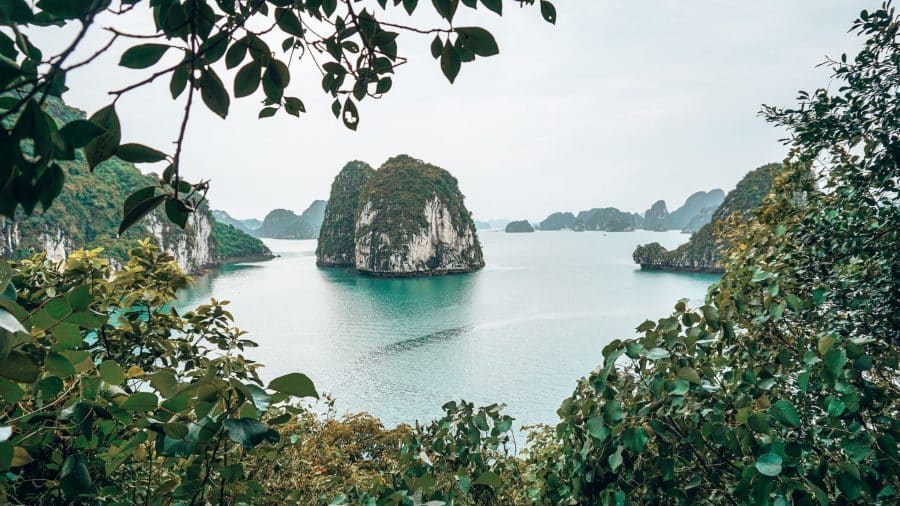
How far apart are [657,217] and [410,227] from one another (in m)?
136

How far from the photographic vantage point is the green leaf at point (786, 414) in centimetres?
111

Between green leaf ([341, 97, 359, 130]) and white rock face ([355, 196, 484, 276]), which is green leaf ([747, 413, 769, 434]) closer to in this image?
green leaf ([341, 97, 359, 130])

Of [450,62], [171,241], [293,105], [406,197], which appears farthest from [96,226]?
[450,62]

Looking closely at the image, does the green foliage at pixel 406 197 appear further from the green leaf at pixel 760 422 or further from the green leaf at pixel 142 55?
the green leaf at pixel 142 55

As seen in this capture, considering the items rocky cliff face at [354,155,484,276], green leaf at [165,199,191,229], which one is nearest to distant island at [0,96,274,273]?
rocky cliff face at [354,155,484,276]

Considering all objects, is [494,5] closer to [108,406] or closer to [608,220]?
[108,406]

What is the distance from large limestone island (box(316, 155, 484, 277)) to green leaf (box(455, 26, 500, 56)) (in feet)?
190

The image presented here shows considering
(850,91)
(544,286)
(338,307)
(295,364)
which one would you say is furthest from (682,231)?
(850,91)

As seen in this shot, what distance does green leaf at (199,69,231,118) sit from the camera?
0.75m

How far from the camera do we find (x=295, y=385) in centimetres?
69

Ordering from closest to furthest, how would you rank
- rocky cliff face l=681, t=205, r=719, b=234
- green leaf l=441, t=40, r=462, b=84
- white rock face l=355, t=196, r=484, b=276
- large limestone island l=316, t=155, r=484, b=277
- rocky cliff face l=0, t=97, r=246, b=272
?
green leaf l=441, t=40, r=462, b=84
rocky cliff face l=0, t=97, r=246, b=272
white rock face l=355, t=196, r=484, b=276
large limestone island l=316, t=155, r=484, b=277
rocky cliff face l=681, t=205, r=719, b=234

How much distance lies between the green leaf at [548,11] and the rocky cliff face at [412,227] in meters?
57.8

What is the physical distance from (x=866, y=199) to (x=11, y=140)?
3428 millimetres

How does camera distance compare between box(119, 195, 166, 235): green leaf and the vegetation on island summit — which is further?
the vegetation on island summit
